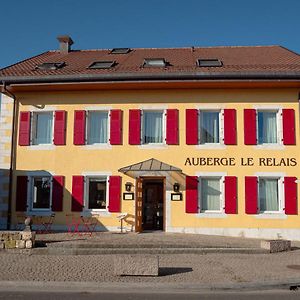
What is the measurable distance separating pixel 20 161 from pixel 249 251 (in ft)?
30.9

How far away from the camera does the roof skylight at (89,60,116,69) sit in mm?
17953

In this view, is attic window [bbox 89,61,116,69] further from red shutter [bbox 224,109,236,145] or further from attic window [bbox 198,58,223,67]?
red shutter [bbox 224,109,236,145]

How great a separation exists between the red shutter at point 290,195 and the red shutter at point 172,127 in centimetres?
436

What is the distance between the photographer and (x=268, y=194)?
16.4 m

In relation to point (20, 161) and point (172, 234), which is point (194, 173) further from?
point (20, 161)

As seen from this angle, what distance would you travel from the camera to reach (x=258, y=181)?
1625 cm

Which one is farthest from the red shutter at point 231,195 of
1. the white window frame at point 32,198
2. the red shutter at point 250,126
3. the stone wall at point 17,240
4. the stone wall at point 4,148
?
the stone wall at point 4,148

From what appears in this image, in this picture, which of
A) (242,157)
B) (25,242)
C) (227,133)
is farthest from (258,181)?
(25,242)

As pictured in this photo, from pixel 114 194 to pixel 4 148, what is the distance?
4751 mm

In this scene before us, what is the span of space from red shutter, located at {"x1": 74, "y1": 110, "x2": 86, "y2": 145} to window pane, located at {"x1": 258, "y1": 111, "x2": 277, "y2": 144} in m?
6.77

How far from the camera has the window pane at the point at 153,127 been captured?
16844 millimetres

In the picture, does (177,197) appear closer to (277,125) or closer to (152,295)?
(277,125)

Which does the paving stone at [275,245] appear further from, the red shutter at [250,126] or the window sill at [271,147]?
the red shutter at [250,126]

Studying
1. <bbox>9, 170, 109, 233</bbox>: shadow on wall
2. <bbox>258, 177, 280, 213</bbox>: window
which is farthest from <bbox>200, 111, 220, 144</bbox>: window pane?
<bbox>9, 170, 109, 233</bbox>: shadow on wall
